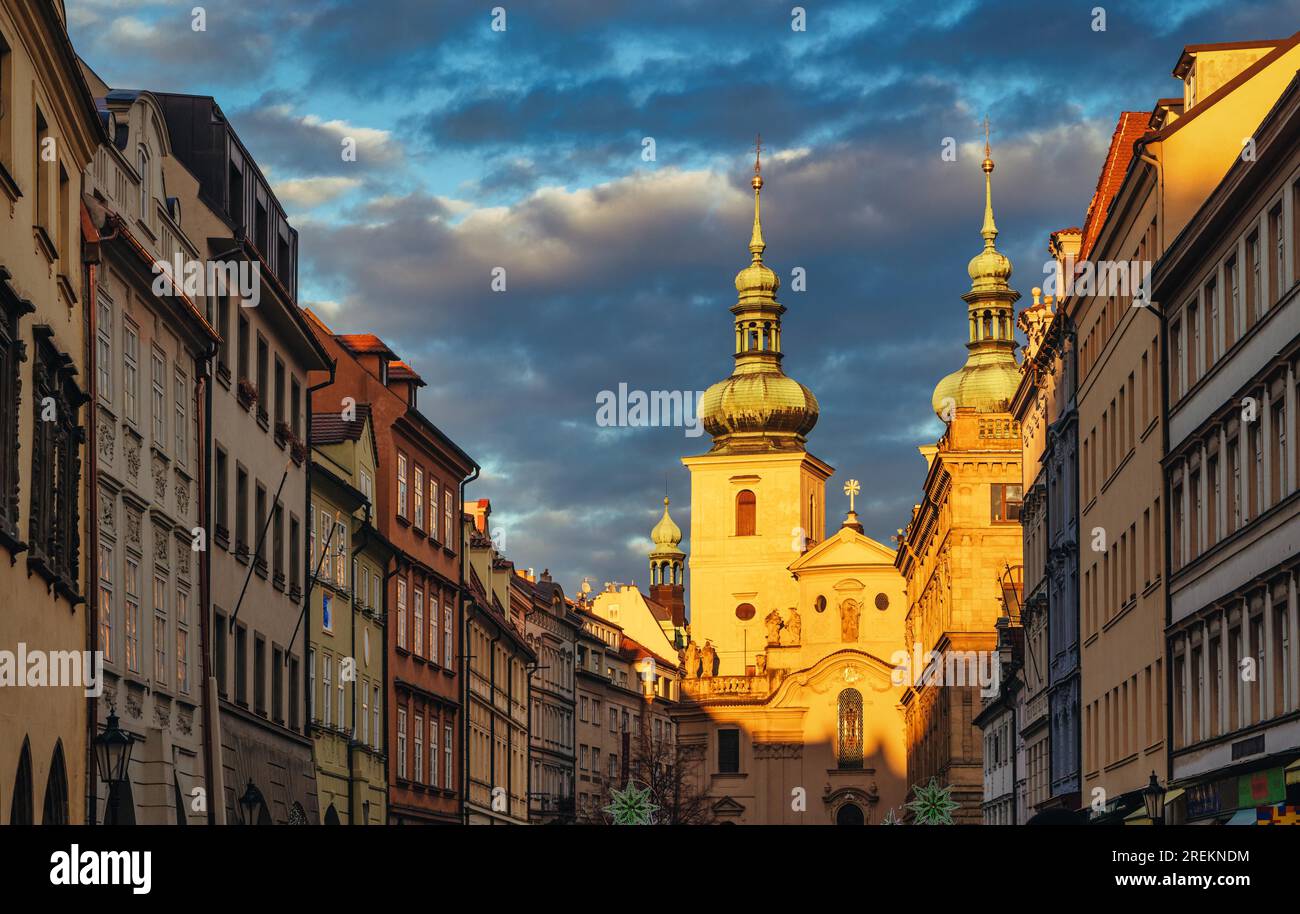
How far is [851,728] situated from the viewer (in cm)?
13075

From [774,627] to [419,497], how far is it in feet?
257

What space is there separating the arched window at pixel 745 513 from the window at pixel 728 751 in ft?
69.0

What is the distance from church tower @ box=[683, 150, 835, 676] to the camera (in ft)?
503

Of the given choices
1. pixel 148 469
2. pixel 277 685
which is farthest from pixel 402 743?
pixel 148 469

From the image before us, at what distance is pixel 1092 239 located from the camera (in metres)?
56.1

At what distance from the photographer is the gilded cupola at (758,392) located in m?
157

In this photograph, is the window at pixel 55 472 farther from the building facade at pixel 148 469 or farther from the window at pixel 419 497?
the window at pixel 419 497

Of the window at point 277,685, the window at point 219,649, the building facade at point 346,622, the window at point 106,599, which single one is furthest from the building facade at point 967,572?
the window at point 106,599

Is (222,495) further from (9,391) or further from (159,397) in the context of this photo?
(9,391)

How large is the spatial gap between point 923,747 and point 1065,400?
53164mm

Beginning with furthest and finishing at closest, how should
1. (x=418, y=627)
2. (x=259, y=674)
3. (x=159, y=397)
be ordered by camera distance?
(x=418, y=627) < (x=259, y=674) < (x=159, y=397)

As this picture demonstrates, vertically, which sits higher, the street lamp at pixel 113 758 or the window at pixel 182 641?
the window at pixel 182 641

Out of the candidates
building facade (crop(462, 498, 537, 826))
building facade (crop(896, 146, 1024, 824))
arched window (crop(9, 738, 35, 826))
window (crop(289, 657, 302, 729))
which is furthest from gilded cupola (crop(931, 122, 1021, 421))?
arched window (crop(9, 738, 35, 826))
